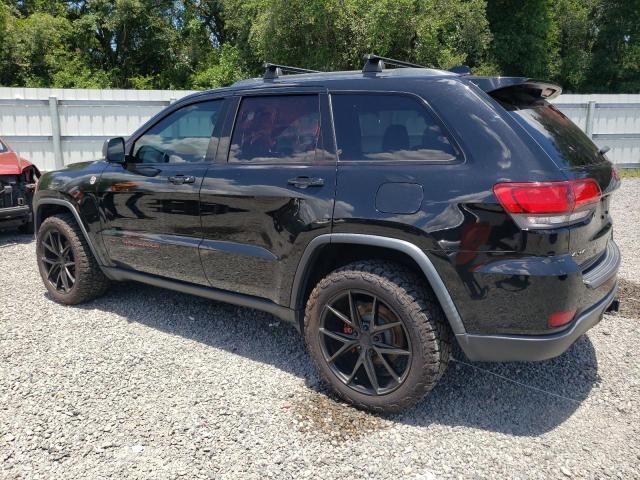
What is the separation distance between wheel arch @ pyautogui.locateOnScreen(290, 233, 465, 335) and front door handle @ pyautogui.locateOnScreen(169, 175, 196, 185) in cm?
107

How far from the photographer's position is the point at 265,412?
3.10m

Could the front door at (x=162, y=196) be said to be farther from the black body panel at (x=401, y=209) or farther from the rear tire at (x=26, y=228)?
the rear tire at (x=26, y=228)

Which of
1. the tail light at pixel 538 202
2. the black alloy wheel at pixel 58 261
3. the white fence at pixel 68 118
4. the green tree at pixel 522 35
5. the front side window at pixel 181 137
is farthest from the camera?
the green tree at pixel 522 35

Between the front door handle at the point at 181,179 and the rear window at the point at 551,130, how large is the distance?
201 cm

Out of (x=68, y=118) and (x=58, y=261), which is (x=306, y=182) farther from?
(x=68, y=118)

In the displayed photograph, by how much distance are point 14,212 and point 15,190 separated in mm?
298

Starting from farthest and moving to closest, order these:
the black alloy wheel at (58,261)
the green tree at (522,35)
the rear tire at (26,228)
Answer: the green tree at (522,35) → the rear tire at (26,228) → the black alloy wheel at (58,261)

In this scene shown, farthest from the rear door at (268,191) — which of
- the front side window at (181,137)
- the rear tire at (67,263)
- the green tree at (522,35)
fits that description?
the green tree at (522,35)

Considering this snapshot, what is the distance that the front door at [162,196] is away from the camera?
3.77 m

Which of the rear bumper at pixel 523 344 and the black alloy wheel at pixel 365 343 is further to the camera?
the black alloy wheel at pixel 365 343

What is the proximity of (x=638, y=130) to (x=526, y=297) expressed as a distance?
12.9m

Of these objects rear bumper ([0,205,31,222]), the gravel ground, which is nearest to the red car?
rear bumper ([0,205,31,222])

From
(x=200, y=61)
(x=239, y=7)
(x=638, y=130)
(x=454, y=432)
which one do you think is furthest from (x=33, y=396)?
(x=200, y=61)

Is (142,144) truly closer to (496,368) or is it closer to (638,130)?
(496,368)
